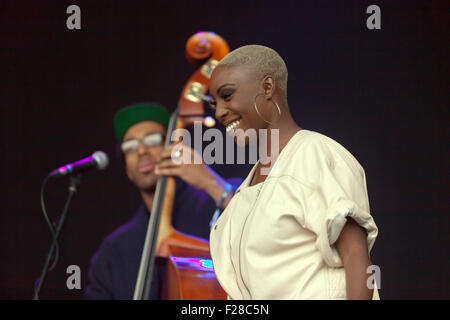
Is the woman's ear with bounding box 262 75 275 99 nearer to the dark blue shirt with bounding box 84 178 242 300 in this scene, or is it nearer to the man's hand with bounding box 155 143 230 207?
the man's hand with bounding box 155 143 230 207

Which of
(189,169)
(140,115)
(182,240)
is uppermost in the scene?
(140,115)

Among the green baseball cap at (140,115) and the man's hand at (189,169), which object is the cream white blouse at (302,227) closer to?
the man's hand at (189,169)

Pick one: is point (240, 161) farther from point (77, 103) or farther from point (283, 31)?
point (77, 103)

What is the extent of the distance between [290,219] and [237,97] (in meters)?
0.34

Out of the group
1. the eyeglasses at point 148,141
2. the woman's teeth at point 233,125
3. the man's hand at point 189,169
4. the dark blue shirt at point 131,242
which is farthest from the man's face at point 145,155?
the woman's teeth at point 233,125

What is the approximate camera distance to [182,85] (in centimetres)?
342

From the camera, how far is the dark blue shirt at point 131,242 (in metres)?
3.14

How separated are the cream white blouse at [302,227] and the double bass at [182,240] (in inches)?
40.7

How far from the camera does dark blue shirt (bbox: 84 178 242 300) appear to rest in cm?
314

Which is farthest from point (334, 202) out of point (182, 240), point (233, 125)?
point (182, 240)

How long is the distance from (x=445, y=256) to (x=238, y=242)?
1.69 meters

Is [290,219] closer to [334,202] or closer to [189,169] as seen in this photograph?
[334,202]

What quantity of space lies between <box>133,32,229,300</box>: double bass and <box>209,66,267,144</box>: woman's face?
1001 millimetres

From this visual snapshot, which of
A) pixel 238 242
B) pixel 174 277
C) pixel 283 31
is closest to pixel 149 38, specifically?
pixel 283 31
